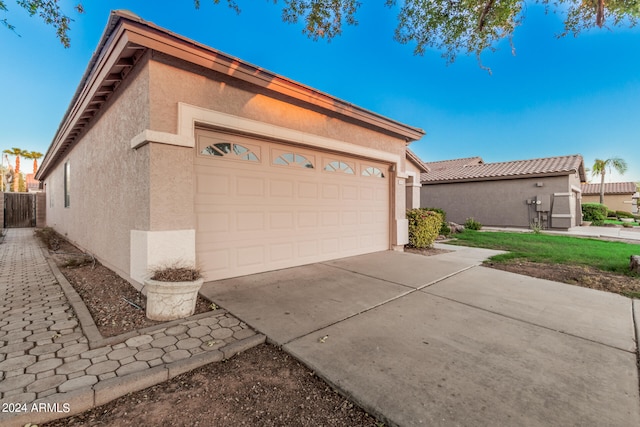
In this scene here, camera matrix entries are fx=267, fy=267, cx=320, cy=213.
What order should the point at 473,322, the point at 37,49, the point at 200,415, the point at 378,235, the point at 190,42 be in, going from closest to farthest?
1. the point at 200,415
2. the point at 473,322
3. the point at 190,42
4. the point at 37,49
5. the point at 378,235

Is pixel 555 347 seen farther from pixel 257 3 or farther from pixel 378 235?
pixel 257 3

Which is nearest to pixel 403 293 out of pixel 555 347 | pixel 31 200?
pixel 555 347

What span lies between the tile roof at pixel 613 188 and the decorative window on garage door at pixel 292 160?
4673 centimetres

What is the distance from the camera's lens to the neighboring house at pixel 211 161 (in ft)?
12.2

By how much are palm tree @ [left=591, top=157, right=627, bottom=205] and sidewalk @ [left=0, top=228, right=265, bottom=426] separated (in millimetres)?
42460

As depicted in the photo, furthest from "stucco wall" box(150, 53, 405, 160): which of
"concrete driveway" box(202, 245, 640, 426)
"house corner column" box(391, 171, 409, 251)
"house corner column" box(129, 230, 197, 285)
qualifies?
"concrete driveway" box(202, 245, 640, 426)

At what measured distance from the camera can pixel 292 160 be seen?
5.54 metres

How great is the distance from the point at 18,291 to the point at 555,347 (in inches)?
282

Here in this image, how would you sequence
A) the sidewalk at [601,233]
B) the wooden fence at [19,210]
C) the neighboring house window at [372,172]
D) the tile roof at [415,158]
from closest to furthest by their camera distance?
the neighboring house window at [372,172]
the tile roof at [415,158]
the sidewalk at [601,233]
the wooden fence at [19,210]

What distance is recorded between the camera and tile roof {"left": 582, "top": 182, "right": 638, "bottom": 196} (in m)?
33.6

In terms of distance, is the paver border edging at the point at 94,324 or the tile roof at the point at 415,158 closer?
the paver border edging at the point at 94,324

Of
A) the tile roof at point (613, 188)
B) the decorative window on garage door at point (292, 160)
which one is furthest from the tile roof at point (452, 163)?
the tile roof at point (613, 188)

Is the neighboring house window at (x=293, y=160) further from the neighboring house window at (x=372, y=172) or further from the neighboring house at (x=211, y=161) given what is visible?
the neighboring house window at (x=372, y=172)

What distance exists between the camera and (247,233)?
4914mm
